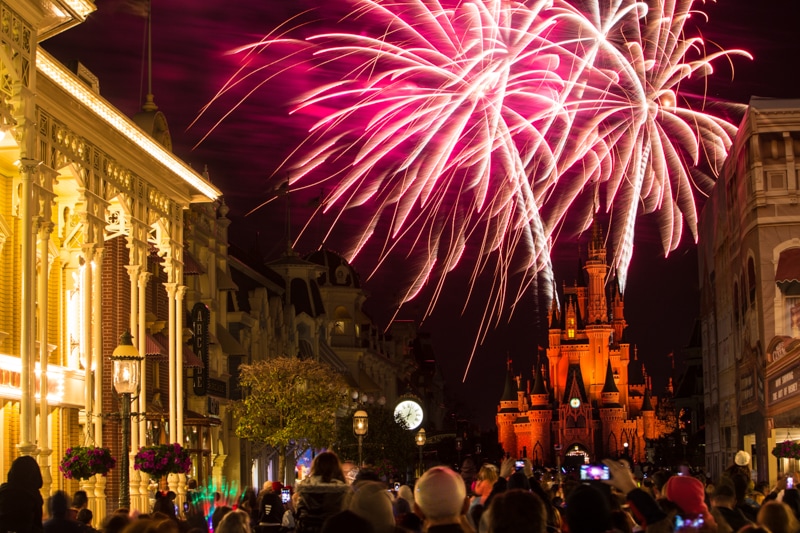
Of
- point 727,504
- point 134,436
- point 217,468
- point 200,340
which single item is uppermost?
point 200,340

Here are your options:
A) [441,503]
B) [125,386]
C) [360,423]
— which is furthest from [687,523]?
[360,423]

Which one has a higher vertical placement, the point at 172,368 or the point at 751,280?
the point at 751,280

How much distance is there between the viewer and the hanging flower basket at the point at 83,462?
2295 cm

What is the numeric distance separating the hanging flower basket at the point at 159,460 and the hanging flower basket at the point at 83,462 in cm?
303

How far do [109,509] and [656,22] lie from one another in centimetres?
1650

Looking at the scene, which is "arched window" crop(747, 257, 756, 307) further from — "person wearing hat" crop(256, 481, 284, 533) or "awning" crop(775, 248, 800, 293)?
"person wearing hat" crop(256, 481, 284, 533)

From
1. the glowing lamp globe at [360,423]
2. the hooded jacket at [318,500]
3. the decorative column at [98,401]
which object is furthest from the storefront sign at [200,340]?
the hooded jacket at [318,500]

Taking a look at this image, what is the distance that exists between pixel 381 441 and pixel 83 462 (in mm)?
38573

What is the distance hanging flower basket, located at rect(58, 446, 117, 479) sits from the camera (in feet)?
75.3

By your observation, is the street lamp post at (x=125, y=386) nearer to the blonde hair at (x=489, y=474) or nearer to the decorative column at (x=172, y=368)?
the blonde hair at (x=489, y=474)

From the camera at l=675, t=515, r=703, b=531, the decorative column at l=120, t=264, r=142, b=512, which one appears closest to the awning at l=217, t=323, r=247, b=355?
the decorative column at l=120, t=264, r=142, b=512

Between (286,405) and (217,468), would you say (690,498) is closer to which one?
(286,405)

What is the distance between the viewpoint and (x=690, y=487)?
1007 centimetres

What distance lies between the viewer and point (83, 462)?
22938mm
